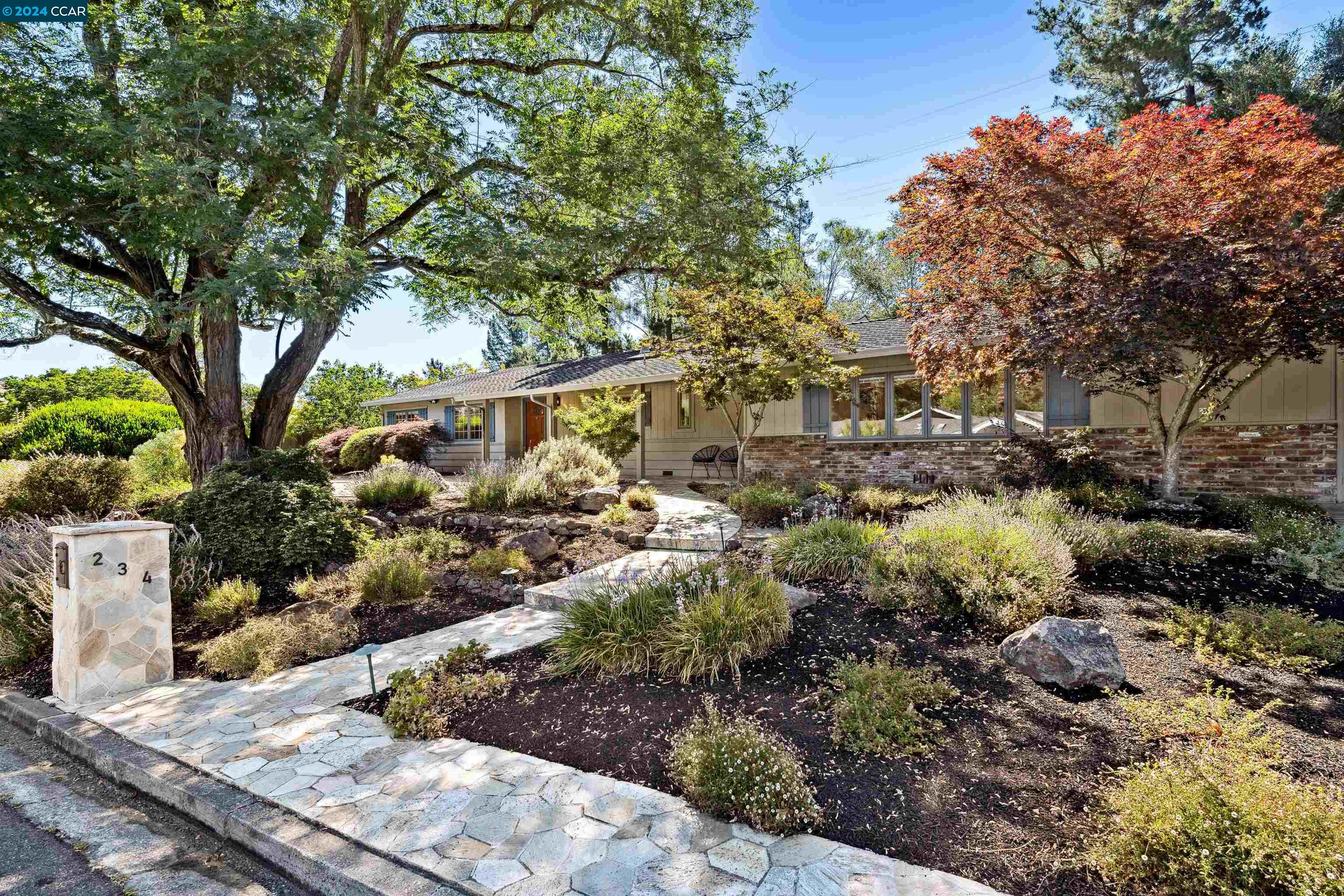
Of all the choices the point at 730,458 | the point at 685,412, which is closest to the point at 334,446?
the point at 685,412

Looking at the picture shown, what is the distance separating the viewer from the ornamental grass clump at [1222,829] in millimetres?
1823

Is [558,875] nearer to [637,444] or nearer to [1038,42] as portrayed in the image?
[637,444]

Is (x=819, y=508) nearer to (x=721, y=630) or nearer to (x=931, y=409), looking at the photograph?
(x=931, y=409)

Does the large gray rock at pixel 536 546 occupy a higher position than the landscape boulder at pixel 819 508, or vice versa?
the landscape boulder at pixel 819 508

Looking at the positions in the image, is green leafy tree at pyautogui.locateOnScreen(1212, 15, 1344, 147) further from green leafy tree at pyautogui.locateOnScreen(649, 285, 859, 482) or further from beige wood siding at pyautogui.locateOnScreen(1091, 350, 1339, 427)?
green leafy tree at pyautogui.locateOnScreen(649, 285, 859, 482)

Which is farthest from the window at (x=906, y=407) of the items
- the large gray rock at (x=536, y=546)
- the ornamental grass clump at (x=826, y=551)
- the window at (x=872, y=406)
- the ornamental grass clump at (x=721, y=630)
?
the ornamental grass clump at (x=721, y=630)

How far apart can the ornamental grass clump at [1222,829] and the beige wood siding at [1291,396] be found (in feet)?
27.0

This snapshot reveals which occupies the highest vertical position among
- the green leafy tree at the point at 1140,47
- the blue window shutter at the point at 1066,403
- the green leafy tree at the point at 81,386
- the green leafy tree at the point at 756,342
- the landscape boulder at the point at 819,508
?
the green leafy tree at the point at 1140,47

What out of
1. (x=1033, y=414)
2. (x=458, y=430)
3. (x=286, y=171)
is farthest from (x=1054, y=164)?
(x=458, y=430)

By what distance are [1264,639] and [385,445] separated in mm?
17635

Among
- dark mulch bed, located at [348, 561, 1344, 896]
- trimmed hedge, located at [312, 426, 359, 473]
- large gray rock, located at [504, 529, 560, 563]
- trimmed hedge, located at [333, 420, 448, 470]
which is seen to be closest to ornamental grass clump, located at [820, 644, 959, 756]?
dark mulch bed, located at [348, 561, 1344, 896]

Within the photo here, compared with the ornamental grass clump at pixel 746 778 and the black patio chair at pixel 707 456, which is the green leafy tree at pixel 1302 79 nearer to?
the black patio chair at pixel 707 456

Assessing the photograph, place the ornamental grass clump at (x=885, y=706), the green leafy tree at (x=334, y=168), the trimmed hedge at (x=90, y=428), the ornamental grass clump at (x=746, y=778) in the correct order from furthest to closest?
the trimmed hedge at (x=90, y=428) < the green leafy tree at (x=334, y=168) < the ornamental grass clump at (x=885, y=706) < the ornamental grass clump at (x=746, y=778)

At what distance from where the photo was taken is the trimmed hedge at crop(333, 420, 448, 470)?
17203 mm
